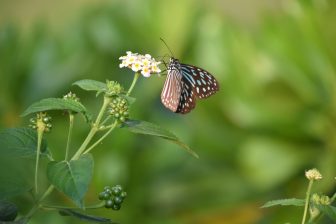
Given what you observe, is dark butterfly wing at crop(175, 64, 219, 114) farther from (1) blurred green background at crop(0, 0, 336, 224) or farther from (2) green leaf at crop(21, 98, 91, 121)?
(1) blurred green background at crop(0, 0, 336, 224)

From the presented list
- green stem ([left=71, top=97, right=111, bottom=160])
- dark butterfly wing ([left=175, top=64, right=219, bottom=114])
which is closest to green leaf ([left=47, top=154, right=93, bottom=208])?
green stem ([left=71, top=97, right=111, bottom=160])

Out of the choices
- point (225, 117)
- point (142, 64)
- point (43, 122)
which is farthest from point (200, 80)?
point (225, 117)

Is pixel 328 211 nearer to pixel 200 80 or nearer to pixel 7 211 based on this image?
pixel 7 211

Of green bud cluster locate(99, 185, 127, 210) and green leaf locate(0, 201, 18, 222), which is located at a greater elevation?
green bud cluster locate(99, 185, 127, 210)

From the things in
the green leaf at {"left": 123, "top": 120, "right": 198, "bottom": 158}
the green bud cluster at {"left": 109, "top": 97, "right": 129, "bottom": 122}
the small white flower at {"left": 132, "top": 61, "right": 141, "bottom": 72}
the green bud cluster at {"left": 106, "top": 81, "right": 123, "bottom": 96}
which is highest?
the small white flower at {"left": 132, "top": 61, "right": 141, "bottom": 72}

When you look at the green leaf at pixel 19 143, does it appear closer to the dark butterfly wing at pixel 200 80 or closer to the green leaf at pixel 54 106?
the green leaf at pixel 54 106

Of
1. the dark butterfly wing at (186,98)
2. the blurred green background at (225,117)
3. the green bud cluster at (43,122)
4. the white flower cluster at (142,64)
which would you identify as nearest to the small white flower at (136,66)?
the white flower cluster at (142,64)
